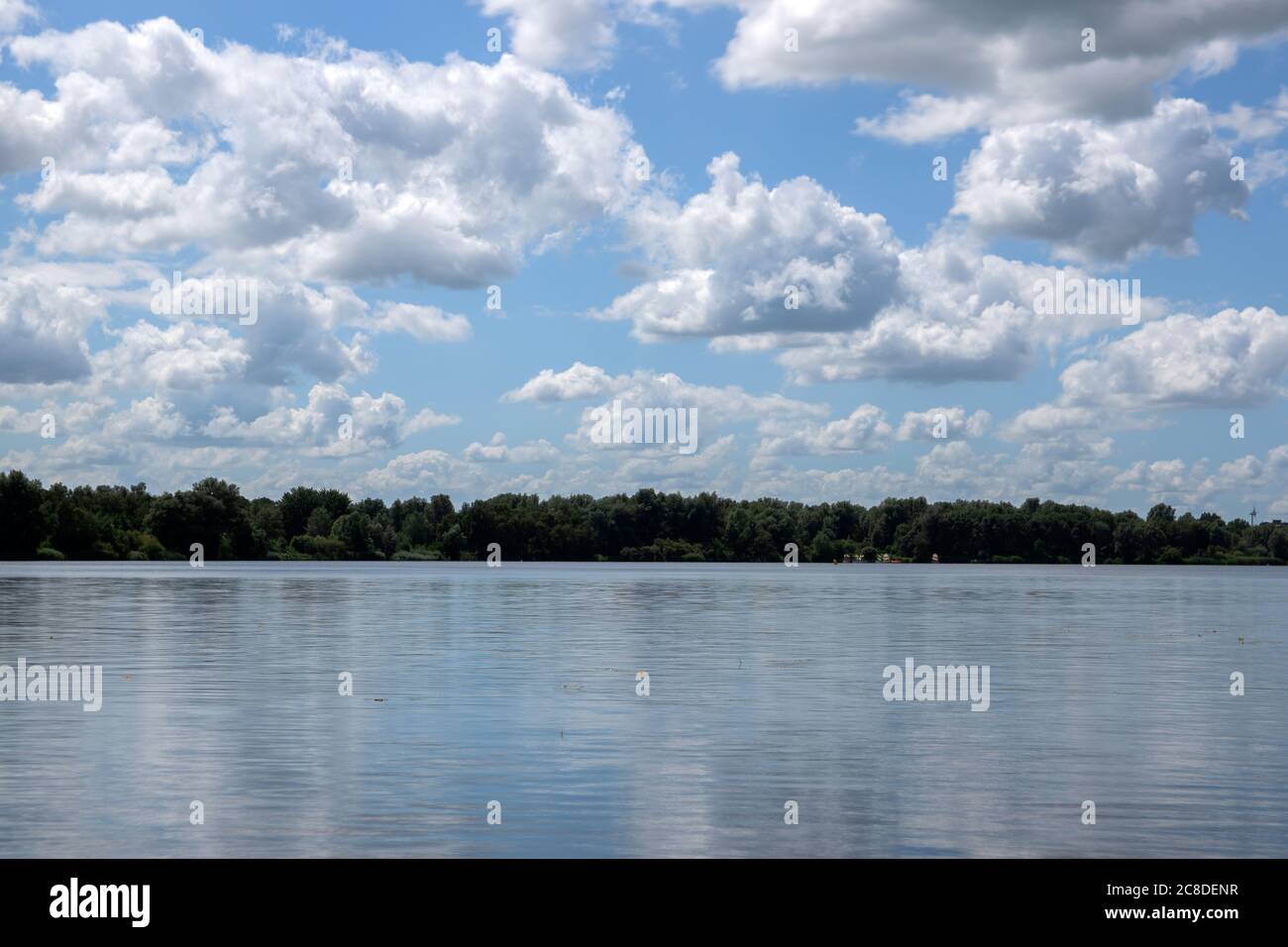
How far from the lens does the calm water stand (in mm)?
16156

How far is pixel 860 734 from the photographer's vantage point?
81.1 feet

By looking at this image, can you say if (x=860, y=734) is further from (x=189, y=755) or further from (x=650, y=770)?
(x=189, y=755)

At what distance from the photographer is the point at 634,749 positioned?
74.3 feet

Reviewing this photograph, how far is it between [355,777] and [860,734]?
30.4 ft

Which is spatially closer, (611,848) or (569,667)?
(611,848)

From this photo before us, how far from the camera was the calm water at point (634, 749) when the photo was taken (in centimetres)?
1616

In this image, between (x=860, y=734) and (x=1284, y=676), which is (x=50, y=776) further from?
(x=1284, y=676)

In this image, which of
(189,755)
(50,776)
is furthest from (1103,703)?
(50,776)

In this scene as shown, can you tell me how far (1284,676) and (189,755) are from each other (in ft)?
92.2

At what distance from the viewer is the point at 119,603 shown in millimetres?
76000
